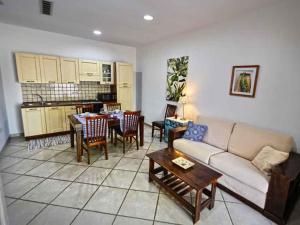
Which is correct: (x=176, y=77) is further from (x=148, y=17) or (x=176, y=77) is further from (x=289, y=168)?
(x=289, y=168)

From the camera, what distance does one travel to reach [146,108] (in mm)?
5727

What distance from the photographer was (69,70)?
14.6 feet

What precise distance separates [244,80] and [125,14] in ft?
7.95

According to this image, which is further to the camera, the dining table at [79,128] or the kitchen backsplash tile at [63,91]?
the kitchen backsplash tile at [63,91]

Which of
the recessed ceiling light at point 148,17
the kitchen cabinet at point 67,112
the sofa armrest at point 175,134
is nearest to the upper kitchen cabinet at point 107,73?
the kitchen cabinet at point 67,112

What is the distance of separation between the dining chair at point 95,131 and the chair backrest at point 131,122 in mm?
476

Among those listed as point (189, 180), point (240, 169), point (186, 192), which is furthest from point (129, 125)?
point (240, 169)

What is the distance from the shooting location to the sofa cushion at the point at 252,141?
225 centimetres

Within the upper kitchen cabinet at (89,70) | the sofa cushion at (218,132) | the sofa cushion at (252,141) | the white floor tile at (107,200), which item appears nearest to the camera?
the white floor tile at (107,200)

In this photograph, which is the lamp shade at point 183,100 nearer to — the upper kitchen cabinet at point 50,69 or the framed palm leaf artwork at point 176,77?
the framed palm leaf artwork at point 176,77

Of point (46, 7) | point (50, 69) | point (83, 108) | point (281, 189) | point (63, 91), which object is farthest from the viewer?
point (63, 91)

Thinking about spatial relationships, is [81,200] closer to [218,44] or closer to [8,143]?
[8,143]

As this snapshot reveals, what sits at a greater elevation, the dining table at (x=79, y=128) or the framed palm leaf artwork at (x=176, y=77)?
the framed palm leaf artwork at (x=176, y=77)

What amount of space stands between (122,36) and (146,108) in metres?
2.41
